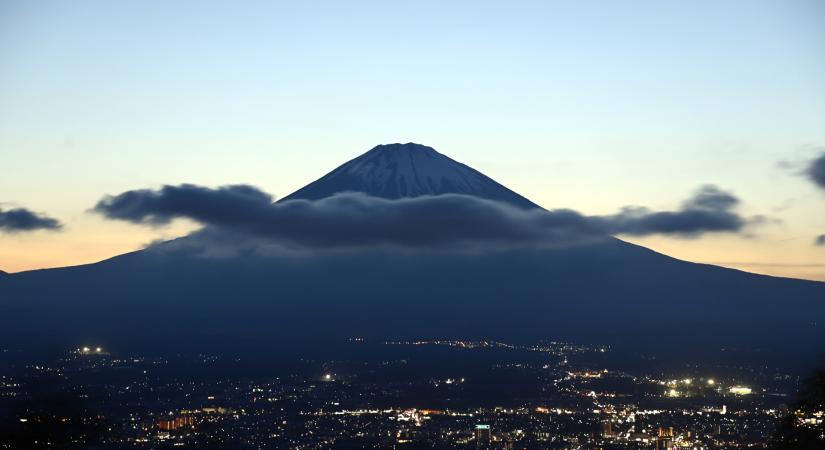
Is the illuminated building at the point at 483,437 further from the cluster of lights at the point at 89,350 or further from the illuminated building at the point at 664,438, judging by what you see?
the cluster of lights at the point at 89,350

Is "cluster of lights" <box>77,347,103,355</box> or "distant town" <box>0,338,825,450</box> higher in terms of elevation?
"cluster of lights" <box>77,347,103,355</box>

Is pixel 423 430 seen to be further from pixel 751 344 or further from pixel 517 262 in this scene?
pixel 517 262

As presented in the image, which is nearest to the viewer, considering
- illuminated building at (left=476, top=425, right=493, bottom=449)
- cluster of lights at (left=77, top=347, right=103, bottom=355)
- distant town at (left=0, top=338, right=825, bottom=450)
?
distant town at (left=0, top=338, right=825, bottom=450)

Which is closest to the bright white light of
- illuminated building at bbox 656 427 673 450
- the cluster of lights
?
illuminated building at bbox 656 427 673 450

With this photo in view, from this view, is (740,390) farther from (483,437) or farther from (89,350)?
A: (89,350)

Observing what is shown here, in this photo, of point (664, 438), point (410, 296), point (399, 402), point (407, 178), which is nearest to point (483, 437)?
point (664, 438)

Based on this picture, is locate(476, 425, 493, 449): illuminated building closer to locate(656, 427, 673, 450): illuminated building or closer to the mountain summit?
locate(656, 427, 673, 450): illuminated building

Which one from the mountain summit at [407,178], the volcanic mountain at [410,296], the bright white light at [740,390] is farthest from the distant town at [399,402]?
the mountain summit at [407,178]
